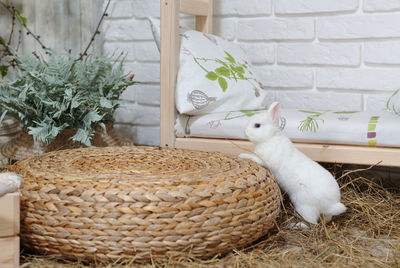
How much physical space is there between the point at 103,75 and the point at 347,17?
912mm

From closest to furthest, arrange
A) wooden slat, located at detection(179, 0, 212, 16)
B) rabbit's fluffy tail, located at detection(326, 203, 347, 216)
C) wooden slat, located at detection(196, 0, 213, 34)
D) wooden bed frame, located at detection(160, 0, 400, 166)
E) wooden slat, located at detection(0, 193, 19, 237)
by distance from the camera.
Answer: wooden slat, located at detection(0, 193, 19, 237), rabbit's fluffy tail, located at detection(326, 203, 347, 216), wooden bed frame, located at detection(160, 0, 400, 166), wooden slat, located at detection(179, 0, 212, 16), wooden slat, located at detection(196, 0, 213, 34)

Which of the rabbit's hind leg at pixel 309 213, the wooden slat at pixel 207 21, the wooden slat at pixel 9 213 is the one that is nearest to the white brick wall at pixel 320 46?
the wooden slat at pixel 207 21

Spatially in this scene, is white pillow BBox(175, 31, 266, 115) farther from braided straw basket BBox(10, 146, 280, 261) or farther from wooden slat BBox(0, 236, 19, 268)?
wooden slat BBox(0, 236, 19, 268)

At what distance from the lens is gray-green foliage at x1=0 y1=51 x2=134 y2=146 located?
5.21 feet

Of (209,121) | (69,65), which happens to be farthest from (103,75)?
(209,121)

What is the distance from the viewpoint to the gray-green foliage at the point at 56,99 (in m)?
1.59

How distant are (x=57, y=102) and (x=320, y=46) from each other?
3.23 feet

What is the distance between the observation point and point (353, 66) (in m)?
1.82

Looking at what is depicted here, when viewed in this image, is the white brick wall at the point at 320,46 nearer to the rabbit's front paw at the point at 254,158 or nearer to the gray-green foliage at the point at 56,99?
the gray-green foliage at the point at 56,99

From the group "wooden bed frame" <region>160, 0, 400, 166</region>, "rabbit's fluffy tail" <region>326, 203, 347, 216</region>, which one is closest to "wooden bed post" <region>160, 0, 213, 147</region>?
"wooden bed frame" <region>160, 0, 400, 166</region>

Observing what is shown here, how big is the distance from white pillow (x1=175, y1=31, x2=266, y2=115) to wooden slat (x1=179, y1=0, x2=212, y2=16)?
0.10m

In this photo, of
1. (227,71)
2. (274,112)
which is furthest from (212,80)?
(274,112)

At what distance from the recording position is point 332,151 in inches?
56.0

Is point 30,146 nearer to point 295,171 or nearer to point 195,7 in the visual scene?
point 195,7
